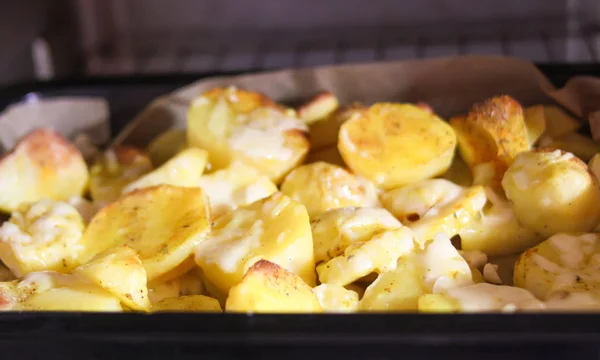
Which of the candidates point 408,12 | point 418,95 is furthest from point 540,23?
point 418,95

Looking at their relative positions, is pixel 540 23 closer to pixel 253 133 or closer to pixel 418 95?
pixel 418 95

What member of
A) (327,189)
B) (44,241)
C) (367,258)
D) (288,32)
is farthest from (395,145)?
(288,32)

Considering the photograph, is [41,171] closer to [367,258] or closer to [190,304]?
[190,304]
